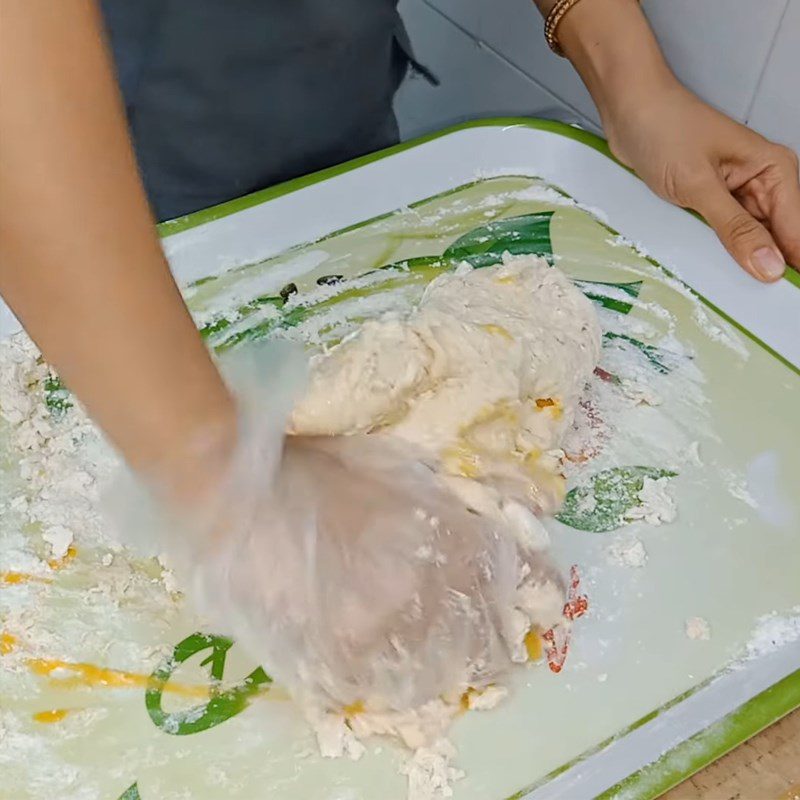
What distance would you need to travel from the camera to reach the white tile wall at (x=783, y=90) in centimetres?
79

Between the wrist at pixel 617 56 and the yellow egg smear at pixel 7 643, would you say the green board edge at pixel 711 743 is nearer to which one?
the yellow egg smear at pixel 7 643

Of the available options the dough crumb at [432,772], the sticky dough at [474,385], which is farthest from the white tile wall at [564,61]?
the dough crumb at [432,772]

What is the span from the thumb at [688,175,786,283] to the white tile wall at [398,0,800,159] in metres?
0.07

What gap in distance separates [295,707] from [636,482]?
292 millimetres

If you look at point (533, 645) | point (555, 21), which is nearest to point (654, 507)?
point (533, 645)

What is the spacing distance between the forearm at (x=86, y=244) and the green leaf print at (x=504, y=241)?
0.44 meters

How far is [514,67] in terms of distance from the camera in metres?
1.09

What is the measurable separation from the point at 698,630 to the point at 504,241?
41 cm

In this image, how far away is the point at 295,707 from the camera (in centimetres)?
61

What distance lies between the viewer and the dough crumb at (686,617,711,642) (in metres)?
0.63

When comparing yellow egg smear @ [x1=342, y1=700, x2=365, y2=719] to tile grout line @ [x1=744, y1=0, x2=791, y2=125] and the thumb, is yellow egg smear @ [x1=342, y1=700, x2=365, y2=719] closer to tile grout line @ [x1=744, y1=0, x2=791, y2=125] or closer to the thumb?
the thumb

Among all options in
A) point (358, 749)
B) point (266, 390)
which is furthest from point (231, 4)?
point (358, 749)

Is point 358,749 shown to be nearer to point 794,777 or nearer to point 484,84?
point 794,777

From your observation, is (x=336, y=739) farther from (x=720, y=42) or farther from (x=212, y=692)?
(x=720, y=42)
